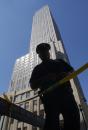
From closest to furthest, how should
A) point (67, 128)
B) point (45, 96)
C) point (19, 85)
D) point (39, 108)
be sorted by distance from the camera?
1. point (67, 128)
2. point (45, 96)
3. point (39, 108)
4. point (19, 85)

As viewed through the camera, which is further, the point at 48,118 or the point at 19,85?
the point at 19,85

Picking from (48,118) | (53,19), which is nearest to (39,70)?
(48,118)

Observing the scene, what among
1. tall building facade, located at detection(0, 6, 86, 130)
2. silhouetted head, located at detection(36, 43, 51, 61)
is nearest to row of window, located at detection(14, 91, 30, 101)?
tall building facade, located at detection(0, 6, 86, 130)

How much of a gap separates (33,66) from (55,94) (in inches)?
2161

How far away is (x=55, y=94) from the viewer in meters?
2.46

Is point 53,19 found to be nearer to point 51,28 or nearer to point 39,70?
point 51,28

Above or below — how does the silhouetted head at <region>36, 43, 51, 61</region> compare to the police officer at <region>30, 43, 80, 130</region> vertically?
above

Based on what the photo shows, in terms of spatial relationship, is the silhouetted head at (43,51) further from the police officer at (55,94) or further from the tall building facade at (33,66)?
the tall building facade at (33,66)

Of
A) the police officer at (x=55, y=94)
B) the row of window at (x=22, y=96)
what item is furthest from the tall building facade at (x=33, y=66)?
the police officer at (x=55, y=94)

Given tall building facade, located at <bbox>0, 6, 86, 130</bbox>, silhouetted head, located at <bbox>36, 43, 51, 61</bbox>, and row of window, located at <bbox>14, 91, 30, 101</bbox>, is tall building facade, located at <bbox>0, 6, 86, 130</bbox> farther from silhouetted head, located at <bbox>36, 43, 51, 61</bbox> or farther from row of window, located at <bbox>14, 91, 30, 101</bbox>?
silhouetted head, located at <bbox>36, 43, 51, 61</bbox>

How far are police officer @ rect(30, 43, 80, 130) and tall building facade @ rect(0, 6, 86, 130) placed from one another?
2349cm

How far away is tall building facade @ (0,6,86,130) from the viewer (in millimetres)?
34156

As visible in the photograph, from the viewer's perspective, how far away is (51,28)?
249 feet

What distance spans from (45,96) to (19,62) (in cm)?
6275
